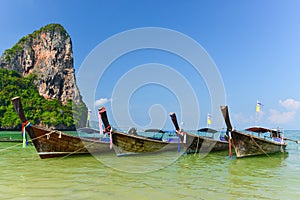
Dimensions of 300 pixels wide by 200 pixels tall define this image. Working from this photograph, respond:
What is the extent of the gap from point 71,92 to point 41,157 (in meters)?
80.5

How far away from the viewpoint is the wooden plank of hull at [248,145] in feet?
46.6

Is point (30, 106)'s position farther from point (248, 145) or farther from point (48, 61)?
point (248, 145)

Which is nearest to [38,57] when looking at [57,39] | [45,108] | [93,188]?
[57,39]

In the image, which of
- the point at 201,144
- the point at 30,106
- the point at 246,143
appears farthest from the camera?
the point at 30,106

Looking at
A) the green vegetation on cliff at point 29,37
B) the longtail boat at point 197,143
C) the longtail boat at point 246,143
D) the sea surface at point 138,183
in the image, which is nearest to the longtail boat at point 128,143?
the longtail boat at point 197,143

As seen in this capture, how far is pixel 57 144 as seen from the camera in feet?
40.9

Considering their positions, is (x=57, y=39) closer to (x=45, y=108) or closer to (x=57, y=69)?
(x=57, y=69)

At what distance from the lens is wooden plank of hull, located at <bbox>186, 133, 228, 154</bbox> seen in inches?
656

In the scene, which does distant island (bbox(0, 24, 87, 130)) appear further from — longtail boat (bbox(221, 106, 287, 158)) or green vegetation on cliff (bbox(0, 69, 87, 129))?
longtail boat (bbox(221, 106, 287, 158))

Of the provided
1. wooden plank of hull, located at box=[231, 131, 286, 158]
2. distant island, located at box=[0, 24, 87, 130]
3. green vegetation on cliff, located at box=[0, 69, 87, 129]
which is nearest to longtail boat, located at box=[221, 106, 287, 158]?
wooden plank of hull, located at box=[231, 131, 286, 158]

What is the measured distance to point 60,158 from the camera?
12.5 metres

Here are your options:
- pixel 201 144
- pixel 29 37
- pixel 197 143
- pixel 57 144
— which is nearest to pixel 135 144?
pixel 57 144

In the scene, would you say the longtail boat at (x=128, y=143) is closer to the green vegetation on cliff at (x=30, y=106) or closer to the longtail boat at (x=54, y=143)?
the longtail boat at (x=54, y=143)

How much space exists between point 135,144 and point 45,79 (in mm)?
79998
